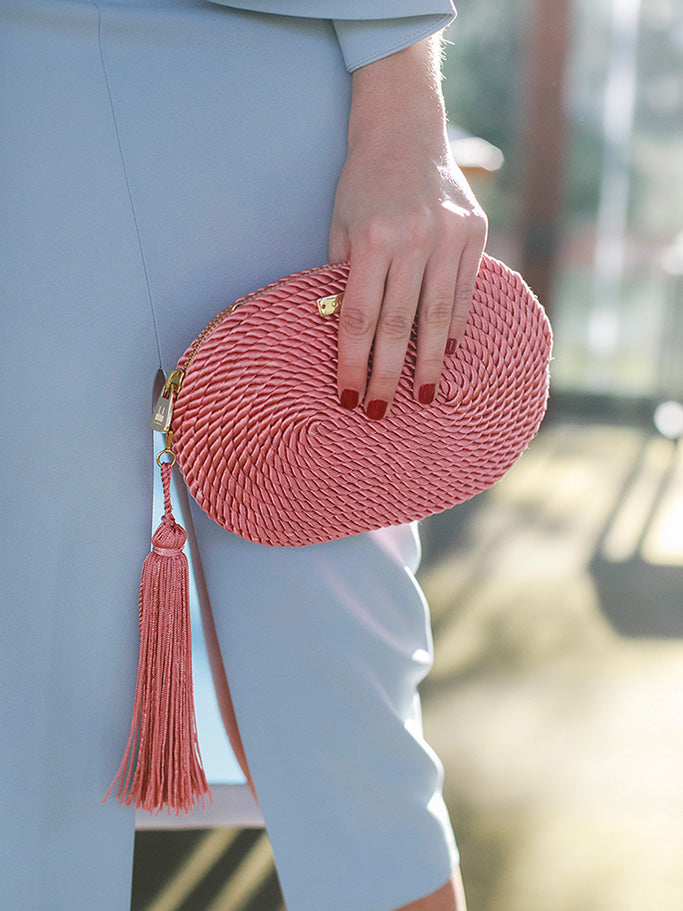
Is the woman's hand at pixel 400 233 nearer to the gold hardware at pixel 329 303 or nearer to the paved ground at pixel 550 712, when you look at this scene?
the gold hardware at pixel 329 303

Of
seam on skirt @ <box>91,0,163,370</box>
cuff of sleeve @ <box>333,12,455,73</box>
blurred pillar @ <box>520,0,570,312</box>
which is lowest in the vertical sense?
blurred pillar @ <box>520,0,570,312</box>

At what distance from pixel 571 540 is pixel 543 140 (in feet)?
5.60

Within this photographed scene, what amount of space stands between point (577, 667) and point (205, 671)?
38.0 inches

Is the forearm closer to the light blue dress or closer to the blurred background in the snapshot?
the light blue dress

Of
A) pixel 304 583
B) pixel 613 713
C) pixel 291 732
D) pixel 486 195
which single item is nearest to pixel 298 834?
pixel 291 732

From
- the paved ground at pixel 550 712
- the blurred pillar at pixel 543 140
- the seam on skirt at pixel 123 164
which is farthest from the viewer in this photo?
the blurred pillar at pixel 543 140

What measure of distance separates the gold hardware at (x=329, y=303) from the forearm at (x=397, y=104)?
98mm

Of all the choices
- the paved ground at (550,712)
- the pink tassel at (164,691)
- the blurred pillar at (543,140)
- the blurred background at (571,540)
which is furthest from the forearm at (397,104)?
the blurred pillar at (543,140)

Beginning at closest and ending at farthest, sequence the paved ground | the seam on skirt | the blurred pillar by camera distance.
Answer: the seam on skirt, the paved ground, the blurred pillar

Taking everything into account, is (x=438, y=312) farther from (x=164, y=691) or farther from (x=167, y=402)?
(x=164, y=691)

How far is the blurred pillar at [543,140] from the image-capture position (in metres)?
3.12

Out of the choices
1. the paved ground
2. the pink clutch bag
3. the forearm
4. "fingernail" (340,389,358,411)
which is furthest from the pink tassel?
the paved ground

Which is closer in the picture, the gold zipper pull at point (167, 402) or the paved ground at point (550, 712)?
the gold zipper pull at point (167, 402)

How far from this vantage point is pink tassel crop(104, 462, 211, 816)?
0.56 m
